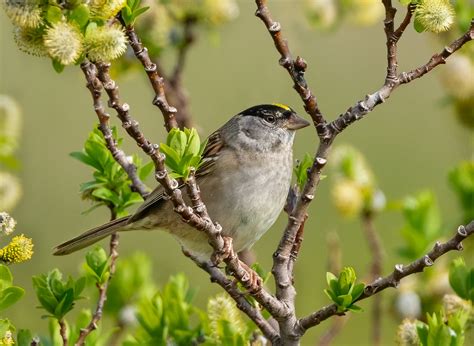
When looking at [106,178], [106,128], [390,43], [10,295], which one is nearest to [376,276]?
[106,178]

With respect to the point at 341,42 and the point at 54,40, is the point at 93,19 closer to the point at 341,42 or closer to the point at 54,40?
the point at 54,40

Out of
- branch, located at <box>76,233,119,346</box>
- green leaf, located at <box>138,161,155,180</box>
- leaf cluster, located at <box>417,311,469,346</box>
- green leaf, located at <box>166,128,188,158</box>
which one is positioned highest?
green leaf, located at <box>166,128,188,158</box>

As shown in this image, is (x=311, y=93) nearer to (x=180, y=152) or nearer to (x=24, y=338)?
(x=180, y=152)

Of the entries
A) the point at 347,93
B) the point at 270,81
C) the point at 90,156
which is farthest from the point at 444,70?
the point at 347,93

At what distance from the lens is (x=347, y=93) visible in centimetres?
746

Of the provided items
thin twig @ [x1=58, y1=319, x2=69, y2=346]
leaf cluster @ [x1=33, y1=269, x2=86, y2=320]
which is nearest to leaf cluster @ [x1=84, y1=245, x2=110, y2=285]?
leaf cluster @ [x1=33, y1=269, x2=86, y2=320]

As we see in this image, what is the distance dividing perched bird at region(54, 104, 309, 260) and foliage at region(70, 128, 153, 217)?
22 centimetres

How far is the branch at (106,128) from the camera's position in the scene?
248cm

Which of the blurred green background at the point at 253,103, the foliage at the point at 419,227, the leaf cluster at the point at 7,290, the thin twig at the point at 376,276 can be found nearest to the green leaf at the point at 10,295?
the leaf cluster at the point at 7,290

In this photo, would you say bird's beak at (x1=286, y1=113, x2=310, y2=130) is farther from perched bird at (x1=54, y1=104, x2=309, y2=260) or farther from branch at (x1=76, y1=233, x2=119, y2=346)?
branch at (x1=76, y1=233, x2=119, y2=346)

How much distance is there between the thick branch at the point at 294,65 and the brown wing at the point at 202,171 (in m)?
0.96

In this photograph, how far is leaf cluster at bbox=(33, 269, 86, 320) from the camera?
2.79 meters

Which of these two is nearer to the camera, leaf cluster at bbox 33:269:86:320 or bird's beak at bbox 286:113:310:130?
leaf cluster at bbox 33:269:86:320

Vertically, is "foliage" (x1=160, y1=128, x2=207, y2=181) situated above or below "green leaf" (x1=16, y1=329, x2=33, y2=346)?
above
